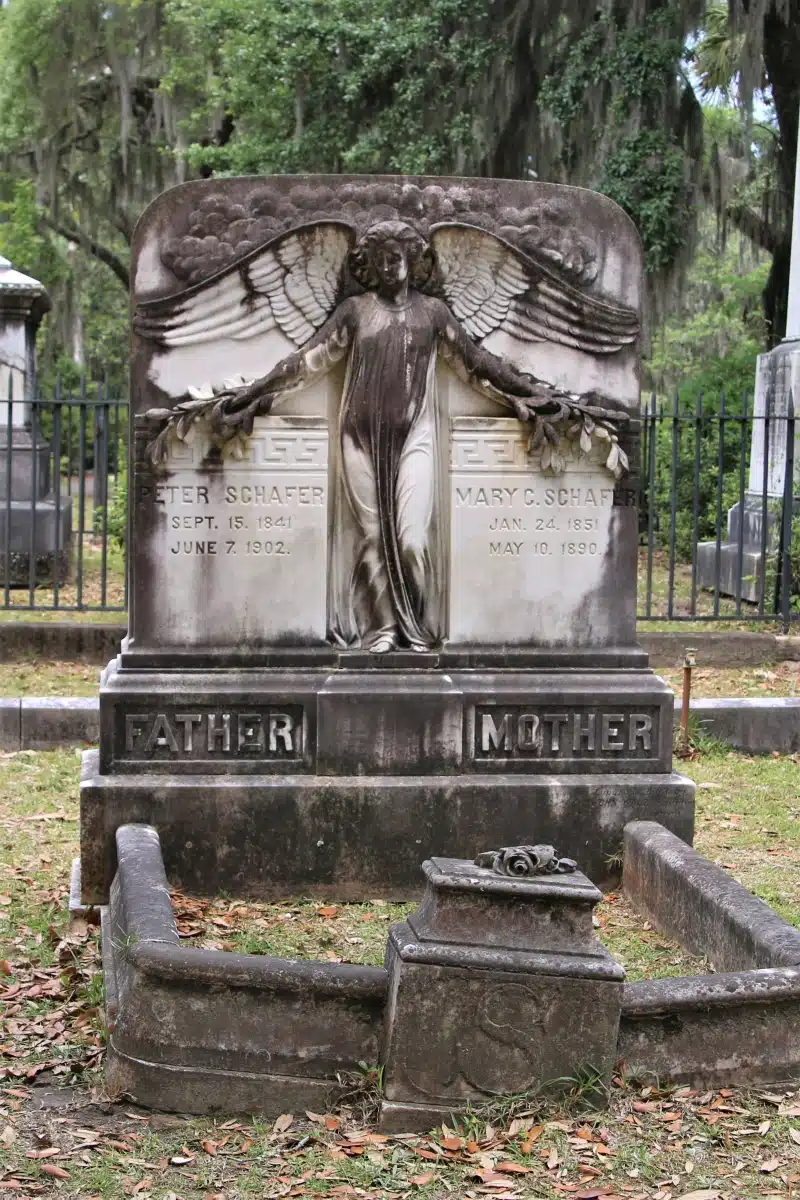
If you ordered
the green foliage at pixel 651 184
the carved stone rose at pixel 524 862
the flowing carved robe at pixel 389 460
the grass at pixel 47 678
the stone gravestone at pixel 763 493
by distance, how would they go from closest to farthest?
the carved stone rose at pixel 524 862, the flowing carved robe at pixel 389 460, the grass at pixel 47 678, the stone gravestone at pixel 763 493, the green foliage at pixel 651 184

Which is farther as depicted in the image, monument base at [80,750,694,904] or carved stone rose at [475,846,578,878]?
monument base at [80,750,694,904]

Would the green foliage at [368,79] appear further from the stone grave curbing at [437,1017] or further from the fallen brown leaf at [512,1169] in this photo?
the fallen brown leaf at [512,1169]

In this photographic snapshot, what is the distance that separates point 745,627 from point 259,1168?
964cm

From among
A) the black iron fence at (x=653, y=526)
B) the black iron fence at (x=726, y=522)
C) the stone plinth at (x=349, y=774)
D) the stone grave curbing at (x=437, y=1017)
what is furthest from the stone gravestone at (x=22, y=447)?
the stone grave curbing at (x=437, y=1017)

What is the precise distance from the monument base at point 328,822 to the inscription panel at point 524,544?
628mm

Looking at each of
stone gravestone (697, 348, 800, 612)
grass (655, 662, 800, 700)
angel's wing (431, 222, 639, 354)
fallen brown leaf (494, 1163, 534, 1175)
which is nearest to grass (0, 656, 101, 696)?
grass (655, 662, 800, 700)

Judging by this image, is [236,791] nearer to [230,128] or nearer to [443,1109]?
[443,1109]

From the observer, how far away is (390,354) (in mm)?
6023

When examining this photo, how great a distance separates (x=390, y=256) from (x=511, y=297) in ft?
1.73

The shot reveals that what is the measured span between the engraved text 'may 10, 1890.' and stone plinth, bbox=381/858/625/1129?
7.29 feet

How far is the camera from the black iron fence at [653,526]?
1196cm

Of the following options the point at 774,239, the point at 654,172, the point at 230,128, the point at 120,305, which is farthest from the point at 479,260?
the point at 120,305

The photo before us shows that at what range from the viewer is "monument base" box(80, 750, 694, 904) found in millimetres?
5906

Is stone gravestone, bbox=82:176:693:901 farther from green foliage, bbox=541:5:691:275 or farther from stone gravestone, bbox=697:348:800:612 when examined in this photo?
green foliage, bbox=541:5:691:275
